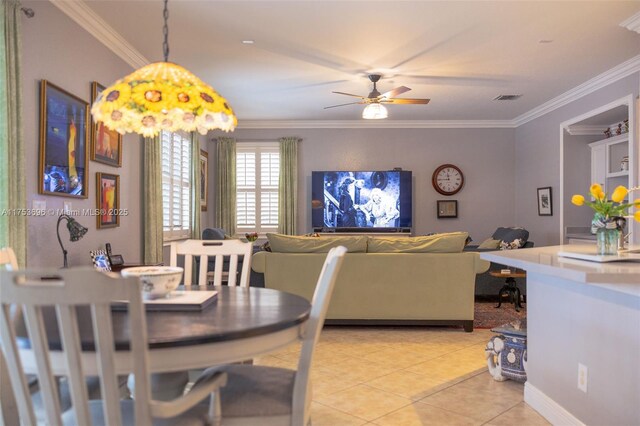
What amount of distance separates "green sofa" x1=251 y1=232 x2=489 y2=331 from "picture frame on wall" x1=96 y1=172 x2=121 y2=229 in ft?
4.63

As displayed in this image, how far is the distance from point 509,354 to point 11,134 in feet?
11.4

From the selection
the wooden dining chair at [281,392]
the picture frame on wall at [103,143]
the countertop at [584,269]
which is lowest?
the wooden dining chair at [281,392]

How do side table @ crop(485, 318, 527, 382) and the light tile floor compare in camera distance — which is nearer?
the light tile floor

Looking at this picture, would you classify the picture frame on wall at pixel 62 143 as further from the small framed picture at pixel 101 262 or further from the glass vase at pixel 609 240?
the glass vase at pixel 609 240

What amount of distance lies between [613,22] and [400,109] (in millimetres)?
3850

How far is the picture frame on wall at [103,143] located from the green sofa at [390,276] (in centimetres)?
166

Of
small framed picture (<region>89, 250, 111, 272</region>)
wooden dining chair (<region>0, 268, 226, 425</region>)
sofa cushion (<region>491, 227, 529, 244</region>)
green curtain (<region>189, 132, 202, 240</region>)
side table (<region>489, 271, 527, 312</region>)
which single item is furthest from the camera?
green curtain (<region>189, 132, 202, 240</region>)

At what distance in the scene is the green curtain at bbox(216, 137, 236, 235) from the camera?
29.3 ft

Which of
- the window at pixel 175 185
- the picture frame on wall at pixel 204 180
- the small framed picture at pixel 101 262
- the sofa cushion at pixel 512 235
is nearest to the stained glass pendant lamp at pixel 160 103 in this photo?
the small framed picture at pixel 101 262

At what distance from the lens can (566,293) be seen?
2629 millimetres

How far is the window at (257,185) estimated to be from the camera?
360 inches

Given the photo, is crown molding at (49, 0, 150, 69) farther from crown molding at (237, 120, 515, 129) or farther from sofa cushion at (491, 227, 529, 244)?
sofa cushion at (491, 227, 529, 244)

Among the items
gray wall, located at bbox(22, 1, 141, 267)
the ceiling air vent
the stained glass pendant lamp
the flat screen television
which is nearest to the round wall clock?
the flat screen television

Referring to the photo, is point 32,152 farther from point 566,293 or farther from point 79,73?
point 566,293
